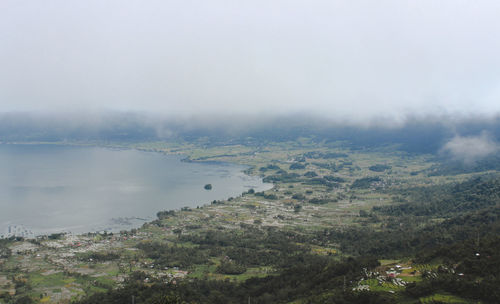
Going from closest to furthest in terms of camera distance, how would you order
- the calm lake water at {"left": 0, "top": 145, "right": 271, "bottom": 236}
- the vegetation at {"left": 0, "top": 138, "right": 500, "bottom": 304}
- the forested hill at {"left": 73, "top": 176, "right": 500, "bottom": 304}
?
the forested hill at {"left": 73, "top": 176, "right": 500, "bottom": 304} → the vegetation at {"left": 0, "top": 138, "right": 500, "bottom": 304} → the calm lake water at {"left": 0, "top": 145, "right": 271, "bottom": 236}

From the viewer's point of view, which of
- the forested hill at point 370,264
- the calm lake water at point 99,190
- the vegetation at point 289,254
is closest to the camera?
the forested hill at point 370,264

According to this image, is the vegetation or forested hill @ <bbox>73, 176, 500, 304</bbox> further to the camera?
the vegetation

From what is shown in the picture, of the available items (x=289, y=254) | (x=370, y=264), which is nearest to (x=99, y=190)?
(x=289, y=254)

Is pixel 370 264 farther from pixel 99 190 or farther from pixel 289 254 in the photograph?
pixel 99 190

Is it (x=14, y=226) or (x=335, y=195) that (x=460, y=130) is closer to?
(x=335, y=195)

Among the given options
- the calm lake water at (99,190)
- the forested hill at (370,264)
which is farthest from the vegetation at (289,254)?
the calm lake water at (99,190)

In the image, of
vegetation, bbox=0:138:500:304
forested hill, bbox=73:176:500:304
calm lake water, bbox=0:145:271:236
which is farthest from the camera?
calm lake water, bbox=0:145:271:236

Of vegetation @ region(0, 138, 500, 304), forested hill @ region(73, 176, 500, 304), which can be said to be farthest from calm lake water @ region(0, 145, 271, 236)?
forested hill @ region(73, 176, 500, 304)

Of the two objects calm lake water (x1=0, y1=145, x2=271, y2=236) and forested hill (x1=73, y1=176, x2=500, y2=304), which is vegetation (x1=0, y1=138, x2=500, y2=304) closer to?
forested hill (x1=73, y1=176, x2=500, y2=304)

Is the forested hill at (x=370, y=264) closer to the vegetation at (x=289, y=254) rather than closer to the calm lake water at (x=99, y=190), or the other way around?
the vegetation at (x=289, y=254)
